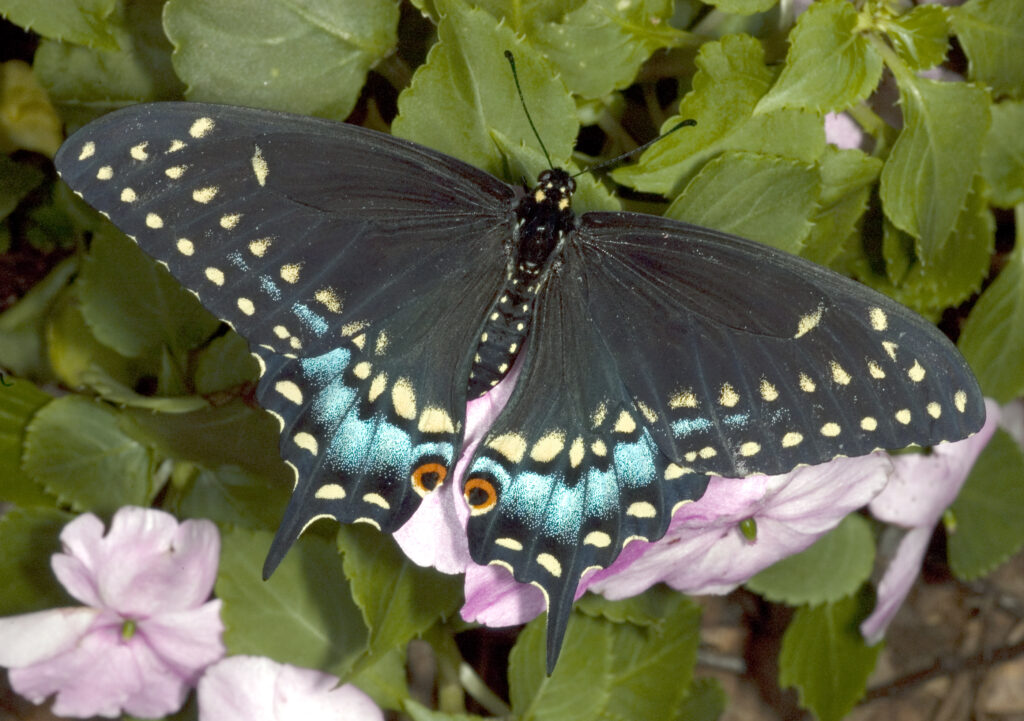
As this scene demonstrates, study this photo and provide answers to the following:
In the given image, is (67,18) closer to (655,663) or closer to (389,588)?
(389,588)

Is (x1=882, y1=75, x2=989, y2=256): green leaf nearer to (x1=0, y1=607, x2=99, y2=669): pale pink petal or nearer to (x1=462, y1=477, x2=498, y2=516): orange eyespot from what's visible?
(x1=462, y1=477, x2=498, y2=516): orange eyespot

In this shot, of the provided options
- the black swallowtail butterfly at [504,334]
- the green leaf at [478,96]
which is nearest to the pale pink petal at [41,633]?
the black swallowtail butterfly at [504,334]

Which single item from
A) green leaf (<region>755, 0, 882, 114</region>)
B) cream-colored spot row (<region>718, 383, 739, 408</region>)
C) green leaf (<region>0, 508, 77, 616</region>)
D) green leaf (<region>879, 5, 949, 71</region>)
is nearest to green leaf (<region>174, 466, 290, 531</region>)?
green leaf (<region>0, 508, 77, 616</region>)

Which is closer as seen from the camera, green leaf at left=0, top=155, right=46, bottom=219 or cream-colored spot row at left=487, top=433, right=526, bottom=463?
cream-colored spot row at left=487, top=433, right=526, bottom=463

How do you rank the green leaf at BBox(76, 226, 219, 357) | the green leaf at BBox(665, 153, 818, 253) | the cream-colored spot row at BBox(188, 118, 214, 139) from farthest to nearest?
the green leaf at BBox(76, 226, 219, 357) < the green leaf at BBox(665, 153, 818, 253) < the cream-colored spot row at BBox(188, 118, 214, 139)

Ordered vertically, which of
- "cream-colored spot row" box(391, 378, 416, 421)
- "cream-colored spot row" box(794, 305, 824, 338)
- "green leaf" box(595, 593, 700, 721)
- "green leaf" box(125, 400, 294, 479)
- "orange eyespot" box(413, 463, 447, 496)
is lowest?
"green leaf" box(595, 593, 700, 721)

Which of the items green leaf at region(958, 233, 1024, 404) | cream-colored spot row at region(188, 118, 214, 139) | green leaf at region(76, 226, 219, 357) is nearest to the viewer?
cream-colored spot row at region(188, 118, 214, 139)
